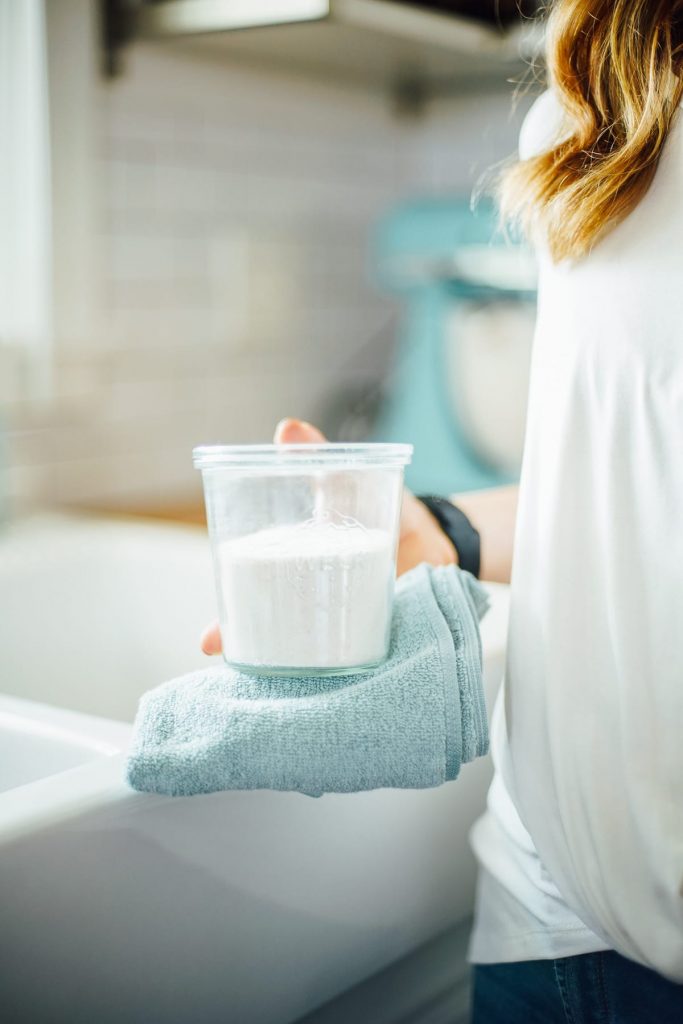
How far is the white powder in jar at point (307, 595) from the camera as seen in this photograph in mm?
480

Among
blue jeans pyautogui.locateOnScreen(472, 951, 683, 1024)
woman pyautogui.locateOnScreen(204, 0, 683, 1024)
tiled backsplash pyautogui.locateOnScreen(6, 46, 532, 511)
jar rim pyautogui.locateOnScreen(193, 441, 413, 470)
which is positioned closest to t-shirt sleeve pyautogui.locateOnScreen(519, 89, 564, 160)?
woman pyautogui.locateOnScreen(204, 0, 683, 1024)

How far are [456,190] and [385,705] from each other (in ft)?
4.59

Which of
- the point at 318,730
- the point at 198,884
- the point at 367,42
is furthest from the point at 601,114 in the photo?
the point at 367,42

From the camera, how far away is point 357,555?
490mm

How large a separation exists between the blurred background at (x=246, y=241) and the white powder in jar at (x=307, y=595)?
670 mm

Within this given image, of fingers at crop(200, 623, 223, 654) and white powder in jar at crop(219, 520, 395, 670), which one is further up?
white powder in jar at crop(219, 520, 395, 670)

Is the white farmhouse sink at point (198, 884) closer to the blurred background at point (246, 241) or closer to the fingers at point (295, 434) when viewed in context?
the fingers at point (295, 434)

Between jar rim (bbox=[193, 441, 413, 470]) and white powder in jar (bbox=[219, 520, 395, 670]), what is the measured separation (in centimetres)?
3

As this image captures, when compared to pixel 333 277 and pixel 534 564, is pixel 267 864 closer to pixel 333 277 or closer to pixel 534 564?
pixel 534 564

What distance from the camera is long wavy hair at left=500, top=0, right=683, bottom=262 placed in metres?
0.49

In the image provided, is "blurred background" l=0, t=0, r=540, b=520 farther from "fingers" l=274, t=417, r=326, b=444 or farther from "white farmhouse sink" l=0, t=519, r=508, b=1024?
"white farmhouse sink" l=0, t=519, r=508, b=1024

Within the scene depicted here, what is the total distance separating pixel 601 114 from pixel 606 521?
21cm

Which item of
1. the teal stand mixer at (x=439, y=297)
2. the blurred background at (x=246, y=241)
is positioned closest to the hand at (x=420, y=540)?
the blurred background at (x=246, y=241)

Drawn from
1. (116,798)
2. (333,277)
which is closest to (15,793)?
(116,798)
